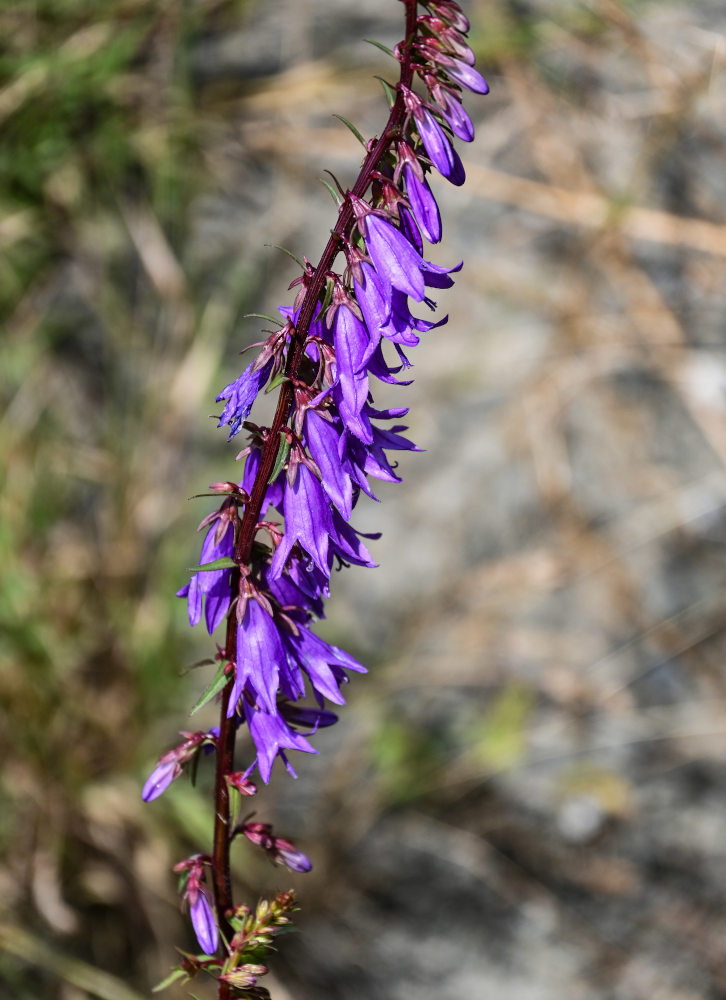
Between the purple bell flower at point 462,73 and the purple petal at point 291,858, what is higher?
the purple bell flower at point 462,73

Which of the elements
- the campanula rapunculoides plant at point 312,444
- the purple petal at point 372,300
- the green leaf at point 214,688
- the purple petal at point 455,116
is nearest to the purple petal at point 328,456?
the campanula rapunculoides plant at point 312,444

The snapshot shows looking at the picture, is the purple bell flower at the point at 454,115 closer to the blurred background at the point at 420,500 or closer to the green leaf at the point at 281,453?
the green leaf at the point at 281,453

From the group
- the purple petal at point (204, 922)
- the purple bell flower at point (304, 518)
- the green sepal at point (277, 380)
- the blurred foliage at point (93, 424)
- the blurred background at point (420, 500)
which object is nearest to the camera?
the green sepal at point (277, 380)

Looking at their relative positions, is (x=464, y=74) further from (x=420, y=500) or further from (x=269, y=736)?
(x=420, y=500)

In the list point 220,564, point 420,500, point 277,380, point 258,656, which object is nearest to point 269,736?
point 258,656

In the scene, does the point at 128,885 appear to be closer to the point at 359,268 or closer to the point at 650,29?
the point at 359,268

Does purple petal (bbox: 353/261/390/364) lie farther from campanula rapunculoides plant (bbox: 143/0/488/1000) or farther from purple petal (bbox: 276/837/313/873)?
purple petal (bbox: 276/837/313/873)
